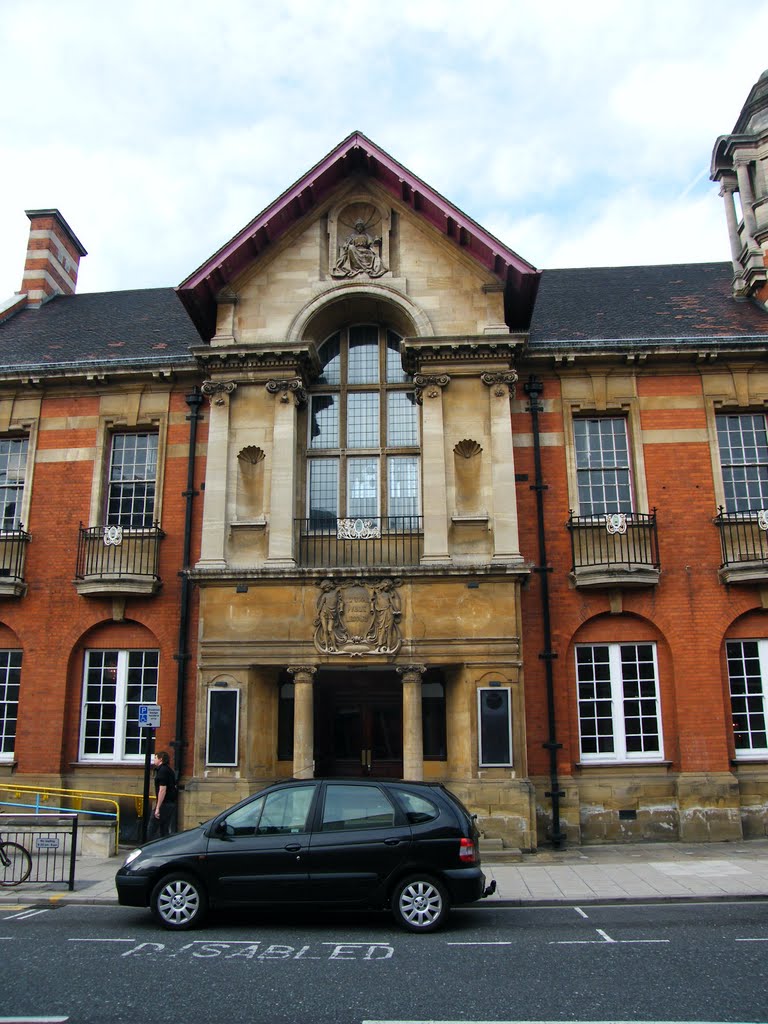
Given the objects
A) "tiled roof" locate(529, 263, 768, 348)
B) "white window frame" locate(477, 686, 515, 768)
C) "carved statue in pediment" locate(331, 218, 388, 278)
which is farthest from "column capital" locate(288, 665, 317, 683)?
"carved statue in pediment" locate(331, 218, 388, 278)

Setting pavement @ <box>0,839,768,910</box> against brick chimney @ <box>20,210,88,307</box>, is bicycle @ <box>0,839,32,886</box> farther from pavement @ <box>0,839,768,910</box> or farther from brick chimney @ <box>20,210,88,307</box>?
→ brick chimney @ <box>20,210,88,307</box>

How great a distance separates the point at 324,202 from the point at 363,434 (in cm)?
517

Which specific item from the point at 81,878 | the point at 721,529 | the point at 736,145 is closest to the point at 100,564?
the point at 81,878

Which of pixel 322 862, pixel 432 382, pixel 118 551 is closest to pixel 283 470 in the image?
pixel 432 382

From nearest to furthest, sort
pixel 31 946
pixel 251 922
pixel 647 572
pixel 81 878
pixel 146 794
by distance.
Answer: pixel 31 946
pixel 251 922
pixel 81 878
pixel 146 794
pixel 647 572

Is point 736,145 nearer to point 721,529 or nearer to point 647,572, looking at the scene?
point 721,529

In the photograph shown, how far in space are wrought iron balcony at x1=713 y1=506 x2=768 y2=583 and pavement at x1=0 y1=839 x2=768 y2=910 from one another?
4.98 meters

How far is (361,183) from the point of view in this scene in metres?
17.8

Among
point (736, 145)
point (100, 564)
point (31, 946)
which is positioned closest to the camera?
point (31, 946)

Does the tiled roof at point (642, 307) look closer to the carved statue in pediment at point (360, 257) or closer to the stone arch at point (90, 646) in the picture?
the carved statue in pediment at point (360, 257)

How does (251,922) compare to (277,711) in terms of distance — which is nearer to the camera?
(251,922)

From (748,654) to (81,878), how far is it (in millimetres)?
12875

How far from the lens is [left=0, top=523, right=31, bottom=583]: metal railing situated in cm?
1731

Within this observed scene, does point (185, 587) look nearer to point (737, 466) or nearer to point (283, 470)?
point (283, 470)
